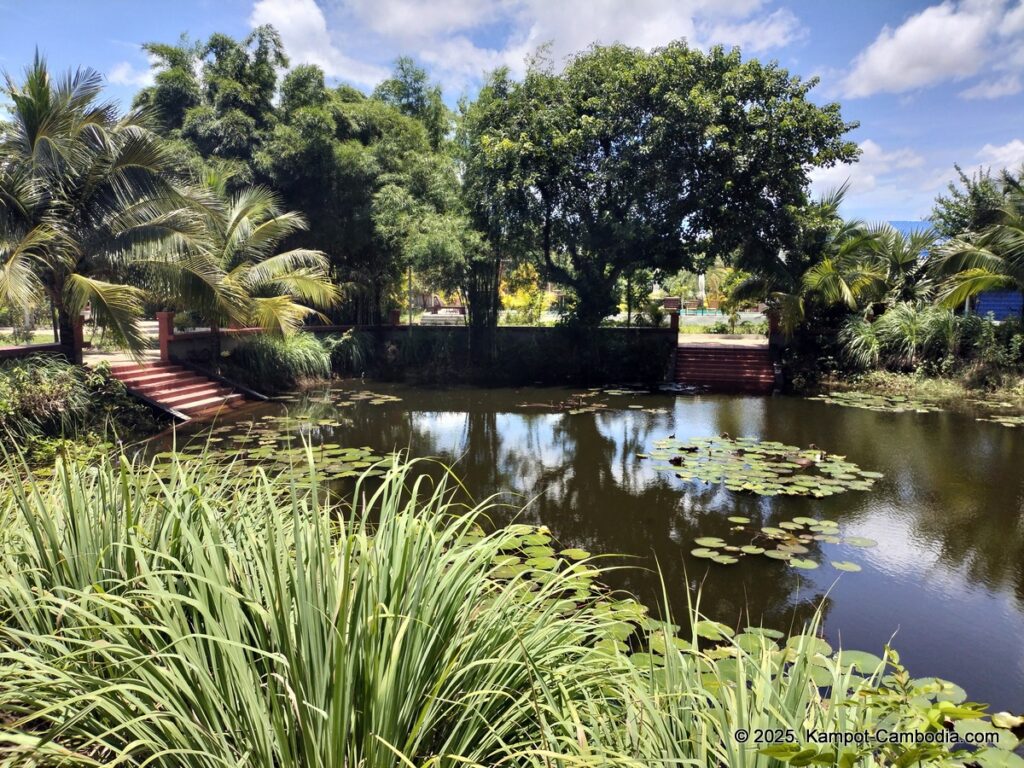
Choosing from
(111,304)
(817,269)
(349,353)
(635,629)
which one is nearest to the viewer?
(635,629)

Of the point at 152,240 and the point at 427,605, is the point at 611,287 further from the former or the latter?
the point at 427,605

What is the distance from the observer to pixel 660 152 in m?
13.6

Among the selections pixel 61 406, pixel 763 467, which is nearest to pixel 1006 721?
pixel 763 467

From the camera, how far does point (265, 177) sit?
1605 centimetres

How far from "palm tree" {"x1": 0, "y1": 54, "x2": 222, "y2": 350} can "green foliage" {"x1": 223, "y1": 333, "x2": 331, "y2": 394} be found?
4.02 metres

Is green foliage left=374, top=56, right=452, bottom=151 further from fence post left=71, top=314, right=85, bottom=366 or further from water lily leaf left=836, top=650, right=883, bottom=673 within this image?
water lily leaf left=836, top=650, right=883, bottom=673

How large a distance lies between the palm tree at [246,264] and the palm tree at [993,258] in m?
13.6

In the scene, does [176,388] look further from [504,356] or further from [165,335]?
[504,356]

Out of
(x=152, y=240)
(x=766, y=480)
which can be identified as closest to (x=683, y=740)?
(x=766, y=480)

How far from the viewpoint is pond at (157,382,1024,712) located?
3953mm

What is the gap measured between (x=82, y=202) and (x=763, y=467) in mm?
10008

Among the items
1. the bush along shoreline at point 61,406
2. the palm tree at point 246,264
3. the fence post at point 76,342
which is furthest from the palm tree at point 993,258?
the fence post at point 76,342

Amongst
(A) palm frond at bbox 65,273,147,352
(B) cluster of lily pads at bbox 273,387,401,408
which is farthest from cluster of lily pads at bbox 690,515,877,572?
(B) cluster of lily pads at bbox 273,387,401,408

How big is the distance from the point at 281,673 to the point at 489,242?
1466cm
